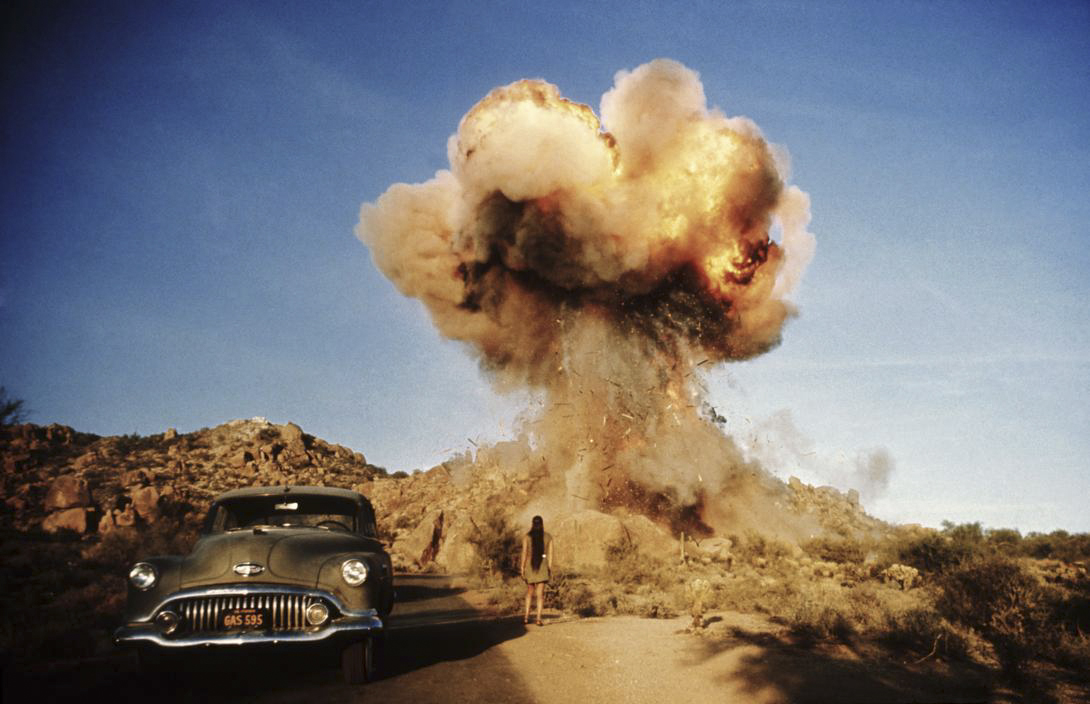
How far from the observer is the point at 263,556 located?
5660mm

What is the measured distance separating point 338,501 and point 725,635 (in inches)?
226

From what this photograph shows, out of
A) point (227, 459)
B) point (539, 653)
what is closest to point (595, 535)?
point (539, 653)

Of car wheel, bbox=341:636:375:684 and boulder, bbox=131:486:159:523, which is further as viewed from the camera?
boulder, bbox=131:486:159:523

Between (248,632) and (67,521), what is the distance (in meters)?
27.3

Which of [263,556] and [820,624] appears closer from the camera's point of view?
[263,556]

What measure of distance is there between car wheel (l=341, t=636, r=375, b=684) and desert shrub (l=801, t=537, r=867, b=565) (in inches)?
845

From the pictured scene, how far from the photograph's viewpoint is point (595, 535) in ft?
74.0

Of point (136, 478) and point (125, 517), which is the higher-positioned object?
point (136, 478)

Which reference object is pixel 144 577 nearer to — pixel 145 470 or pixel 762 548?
pixel 762 548

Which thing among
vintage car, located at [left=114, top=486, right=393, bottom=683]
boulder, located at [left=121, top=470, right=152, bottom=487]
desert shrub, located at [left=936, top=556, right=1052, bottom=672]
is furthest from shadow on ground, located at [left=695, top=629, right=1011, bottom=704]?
boulder, located at [left=121, top=470, right=152, bottom=487]

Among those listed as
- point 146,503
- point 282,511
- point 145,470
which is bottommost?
point 146,503

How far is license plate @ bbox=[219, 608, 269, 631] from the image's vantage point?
205 inches

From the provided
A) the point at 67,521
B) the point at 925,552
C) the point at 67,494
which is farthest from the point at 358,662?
the point at 67,494

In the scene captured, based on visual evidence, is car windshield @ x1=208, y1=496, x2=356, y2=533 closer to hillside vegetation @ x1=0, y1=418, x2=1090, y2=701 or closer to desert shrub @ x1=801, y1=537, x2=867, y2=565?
hillside vegetation @ x1=0, y1=418, x2=1090, y2=701
